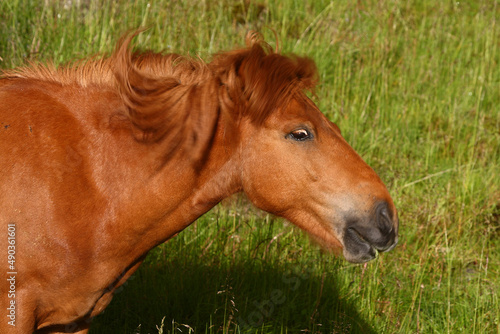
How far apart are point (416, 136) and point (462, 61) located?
1378 mm

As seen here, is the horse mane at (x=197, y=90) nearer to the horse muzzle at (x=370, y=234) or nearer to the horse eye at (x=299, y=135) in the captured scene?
the horse eye at (x=299, y=135)

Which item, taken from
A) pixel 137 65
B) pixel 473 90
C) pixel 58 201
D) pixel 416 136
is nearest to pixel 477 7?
pixel 473 90

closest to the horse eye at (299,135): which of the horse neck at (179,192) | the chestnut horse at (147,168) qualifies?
the chestnut horse at (147,168)

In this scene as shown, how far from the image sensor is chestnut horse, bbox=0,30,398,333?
2176 mm

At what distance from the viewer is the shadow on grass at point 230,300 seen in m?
3.35

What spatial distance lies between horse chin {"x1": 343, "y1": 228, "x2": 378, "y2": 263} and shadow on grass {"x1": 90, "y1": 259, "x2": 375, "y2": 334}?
3.18 feet

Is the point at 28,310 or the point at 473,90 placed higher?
the point at 28,310

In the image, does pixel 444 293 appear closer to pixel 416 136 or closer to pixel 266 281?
pixel 266 281

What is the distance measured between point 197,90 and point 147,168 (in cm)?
39

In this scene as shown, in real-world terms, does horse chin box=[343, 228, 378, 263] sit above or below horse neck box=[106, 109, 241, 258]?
below

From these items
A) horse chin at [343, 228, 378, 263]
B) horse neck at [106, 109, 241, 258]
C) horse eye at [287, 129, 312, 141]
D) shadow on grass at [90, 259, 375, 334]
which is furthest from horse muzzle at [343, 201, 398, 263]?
shadow on grass at [90, 259, 375, 334]

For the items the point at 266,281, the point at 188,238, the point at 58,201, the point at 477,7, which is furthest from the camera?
the point at 477,7

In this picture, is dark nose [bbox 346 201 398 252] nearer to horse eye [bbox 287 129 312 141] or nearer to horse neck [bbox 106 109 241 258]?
horse eye [bbox 287 129 312 141]

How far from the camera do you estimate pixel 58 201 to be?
2.16m
